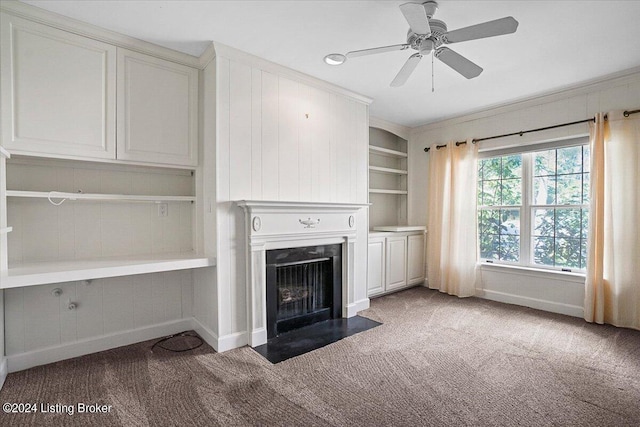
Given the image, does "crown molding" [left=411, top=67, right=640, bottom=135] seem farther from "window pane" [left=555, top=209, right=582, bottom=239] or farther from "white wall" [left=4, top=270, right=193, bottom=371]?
"white wall" [left=4, top=270, right=193, bottom=371]

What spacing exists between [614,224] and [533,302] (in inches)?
49.4

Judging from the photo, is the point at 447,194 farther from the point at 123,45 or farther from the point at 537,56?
the point at 123,45

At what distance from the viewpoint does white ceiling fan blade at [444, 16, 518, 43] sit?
Result: 6.05 feet

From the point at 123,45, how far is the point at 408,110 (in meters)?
3.32

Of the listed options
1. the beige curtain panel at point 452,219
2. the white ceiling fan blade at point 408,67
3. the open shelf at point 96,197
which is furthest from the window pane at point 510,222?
the open shelf at point 96,197

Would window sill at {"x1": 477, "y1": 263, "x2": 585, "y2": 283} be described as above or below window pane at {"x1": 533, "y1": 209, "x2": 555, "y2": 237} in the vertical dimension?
below

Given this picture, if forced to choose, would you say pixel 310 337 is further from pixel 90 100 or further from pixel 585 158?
pixel 585 158

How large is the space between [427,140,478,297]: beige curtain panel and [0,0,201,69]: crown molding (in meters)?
3.46

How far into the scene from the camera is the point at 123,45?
101 inches

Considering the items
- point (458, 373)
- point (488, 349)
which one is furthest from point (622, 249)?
point (458, 373)

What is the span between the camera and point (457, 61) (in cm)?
229

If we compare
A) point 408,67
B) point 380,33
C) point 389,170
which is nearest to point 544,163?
point 389,170

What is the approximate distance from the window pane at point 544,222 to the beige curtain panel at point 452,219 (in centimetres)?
70

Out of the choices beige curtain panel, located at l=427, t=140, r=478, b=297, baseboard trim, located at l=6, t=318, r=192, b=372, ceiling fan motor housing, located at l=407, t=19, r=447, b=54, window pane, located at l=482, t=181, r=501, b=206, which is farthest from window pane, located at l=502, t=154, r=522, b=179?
baseboard trim, located at l=6, t=318, r=192, b=372
